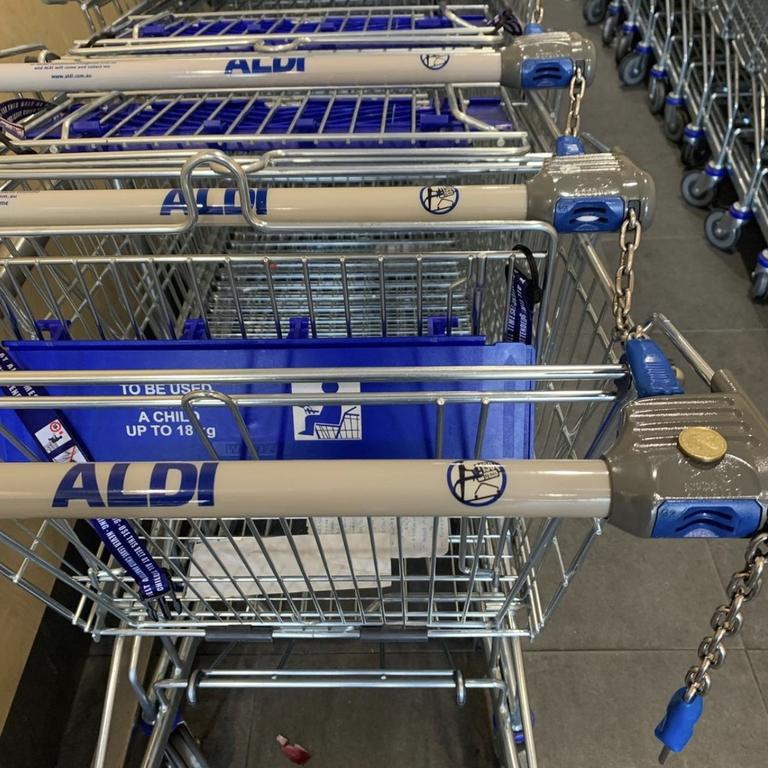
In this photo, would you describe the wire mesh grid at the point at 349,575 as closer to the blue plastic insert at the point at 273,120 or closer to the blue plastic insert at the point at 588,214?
the blue plastic insert at the point at 588,214

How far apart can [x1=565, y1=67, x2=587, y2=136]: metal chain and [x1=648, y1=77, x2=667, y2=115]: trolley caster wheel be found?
2.49 metres

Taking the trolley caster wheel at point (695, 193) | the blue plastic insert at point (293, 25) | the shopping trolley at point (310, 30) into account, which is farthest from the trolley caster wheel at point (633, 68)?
the blue plastic insert at point (293, 25)

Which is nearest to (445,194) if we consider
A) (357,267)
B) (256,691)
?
(357,267)

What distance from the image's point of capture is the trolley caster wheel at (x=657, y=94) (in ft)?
10.3

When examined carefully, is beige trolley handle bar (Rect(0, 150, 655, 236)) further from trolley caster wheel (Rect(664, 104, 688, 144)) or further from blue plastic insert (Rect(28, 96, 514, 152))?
trolley caster wheel (Rect(664, 104, 688, 144))

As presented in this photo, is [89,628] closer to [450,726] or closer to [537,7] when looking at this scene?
[450,726]

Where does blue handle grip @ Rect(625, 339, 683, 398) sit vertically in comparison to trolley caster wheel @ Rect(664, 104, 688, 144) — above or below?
below

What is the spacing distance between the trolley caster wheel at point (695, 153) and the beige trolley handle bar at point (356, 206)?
90.0 inches

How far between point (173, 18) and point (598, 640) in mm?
2085

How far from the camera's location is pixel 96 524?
2.63 ft

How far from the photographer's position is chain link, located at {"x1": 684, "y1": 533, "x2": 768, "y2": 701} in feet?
1.69

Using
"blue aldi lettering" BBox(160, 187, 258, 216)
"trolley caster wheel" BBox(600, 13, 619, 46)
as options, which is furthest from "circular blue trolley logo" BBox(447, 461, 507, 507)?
"trolley caster wheel" BBox(600, 13, 619, 46)

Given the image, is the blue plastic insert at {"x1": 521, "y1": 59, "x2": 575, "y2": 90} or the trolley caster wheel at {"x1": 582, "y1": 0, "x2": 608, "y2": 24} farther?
the trolley caster wheel at {"x1": 582, "y1": 0, "x2": 608, "y2": 24}

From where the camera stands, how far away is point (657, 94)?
3168 mm
